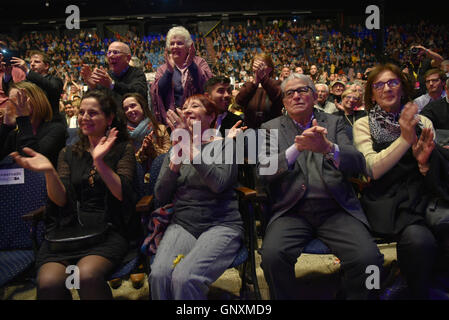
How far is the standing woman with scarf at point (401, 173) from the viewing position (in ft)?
5.13

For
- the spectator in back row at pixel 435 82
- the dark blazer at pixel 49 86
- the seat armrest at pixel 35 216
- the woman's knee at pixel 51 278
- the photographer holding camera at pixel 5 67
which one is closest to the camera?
the woman's knee at pixel 51 278

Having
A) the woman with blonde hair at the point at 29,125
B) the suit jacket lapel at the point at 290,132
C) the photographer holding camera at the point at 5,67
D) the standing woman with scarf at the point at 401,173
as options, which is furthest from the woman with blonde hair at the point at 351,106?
the photographer holding camera at the point at 5,67

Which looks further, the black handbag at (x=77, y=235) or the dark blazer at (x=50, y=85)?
the dark blazer at (x=50, y=85)

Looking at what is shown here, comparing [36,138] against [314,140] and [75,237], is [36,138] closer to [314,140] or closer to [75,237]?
[75,237]

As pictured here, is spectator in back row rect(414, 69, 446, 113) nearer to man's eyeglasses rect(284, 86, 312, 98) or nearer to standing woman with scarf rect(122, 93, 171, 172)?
man's eyeglasses rect(284, 86, 312, 98)

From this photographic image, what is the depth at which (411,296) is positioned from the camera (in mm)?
1596

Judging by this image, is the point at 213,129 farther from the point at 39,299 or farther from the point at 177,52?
the point at 39,299

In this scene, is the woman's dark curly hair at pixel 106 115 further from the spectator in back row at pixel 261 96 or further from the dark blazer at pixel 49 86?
the spectator in back row at pixel 261 96

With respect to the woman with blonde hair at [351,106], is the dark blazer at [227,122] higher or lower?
lower

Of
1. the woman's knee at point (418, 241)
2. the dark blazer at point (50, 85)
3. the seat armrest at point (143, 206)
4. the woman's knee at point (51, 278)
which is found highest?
the dark blazer at point (50, 85)

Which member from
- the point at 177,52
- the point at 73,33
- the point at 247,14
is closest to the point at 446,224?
the point at 177,52

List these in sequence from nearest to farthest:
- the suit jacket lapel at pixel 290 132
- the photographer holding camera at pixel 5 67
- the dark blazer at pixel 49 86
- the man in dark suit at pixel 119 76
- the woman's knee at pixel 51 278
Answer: the woman's knee at pixel 51 278 < the suit jacket lapel at pixel 290 132 < the man in dark suit at pixel 119 76 < the dark blazer at pixel 49 86 < the photographer holding camera at pixel 5 67

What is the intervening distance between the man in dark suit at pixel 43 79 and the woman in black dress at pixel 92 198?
1.04 m

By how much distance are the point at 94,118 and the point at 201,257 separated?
996mm
